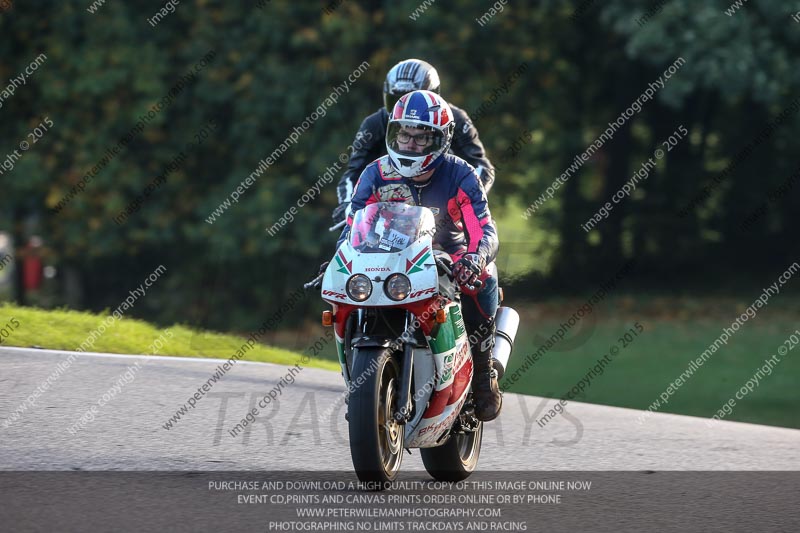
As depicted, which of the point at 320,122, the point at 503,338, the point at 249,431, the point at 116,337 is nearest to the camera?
the point at 503,338

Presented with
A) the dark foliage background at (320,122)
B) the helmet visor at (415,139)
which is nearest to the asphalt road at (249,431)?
the helmet visor at (415,139)

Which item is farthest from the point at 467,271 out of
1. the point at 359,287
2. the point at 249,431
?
the point at 249,431

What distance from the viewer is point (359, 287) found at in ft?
20.7

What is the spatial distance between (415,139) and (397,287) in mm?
922

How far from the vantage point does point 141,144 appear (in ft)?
76.8

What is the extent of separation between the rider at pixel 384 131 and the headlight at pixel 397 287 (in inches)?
111

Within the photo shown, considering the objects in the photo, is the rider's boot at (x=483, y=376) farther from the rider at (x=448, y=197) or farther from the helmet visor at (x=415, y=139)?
the helmet visor at (x=415, y=139)

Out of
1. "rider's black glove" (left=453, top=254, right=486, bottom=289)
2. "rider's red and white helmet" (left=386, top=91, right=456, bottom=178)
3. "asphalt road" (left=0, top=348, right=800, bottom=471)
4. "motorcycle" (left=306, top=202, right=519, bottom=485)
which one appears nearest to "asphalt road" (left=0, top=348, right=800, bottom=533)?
"asphalt road" (left=0, top=348, right=800, bottom=471)

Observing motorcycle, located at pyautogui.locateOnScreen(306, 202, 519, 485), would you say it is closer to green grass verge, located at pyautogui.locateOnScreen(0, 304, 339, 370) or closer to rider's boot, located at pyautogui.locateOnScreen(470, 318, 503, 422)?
rider's boot, located at pyautogui.locateOnScreen(470, 318, 503, 422)

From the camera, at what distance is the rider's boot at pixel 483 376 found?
23.4 ft

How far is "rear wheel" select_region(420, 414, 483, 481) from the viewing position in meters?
7.00

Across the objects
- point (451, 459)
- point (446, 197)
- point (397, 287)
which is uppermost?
point (446, 197)

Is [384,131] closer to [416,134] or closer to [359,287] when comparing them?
[416,134]

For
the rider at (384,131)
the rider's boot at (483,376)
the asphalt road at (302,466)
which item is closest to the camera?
the asphalt road at (302,466)
